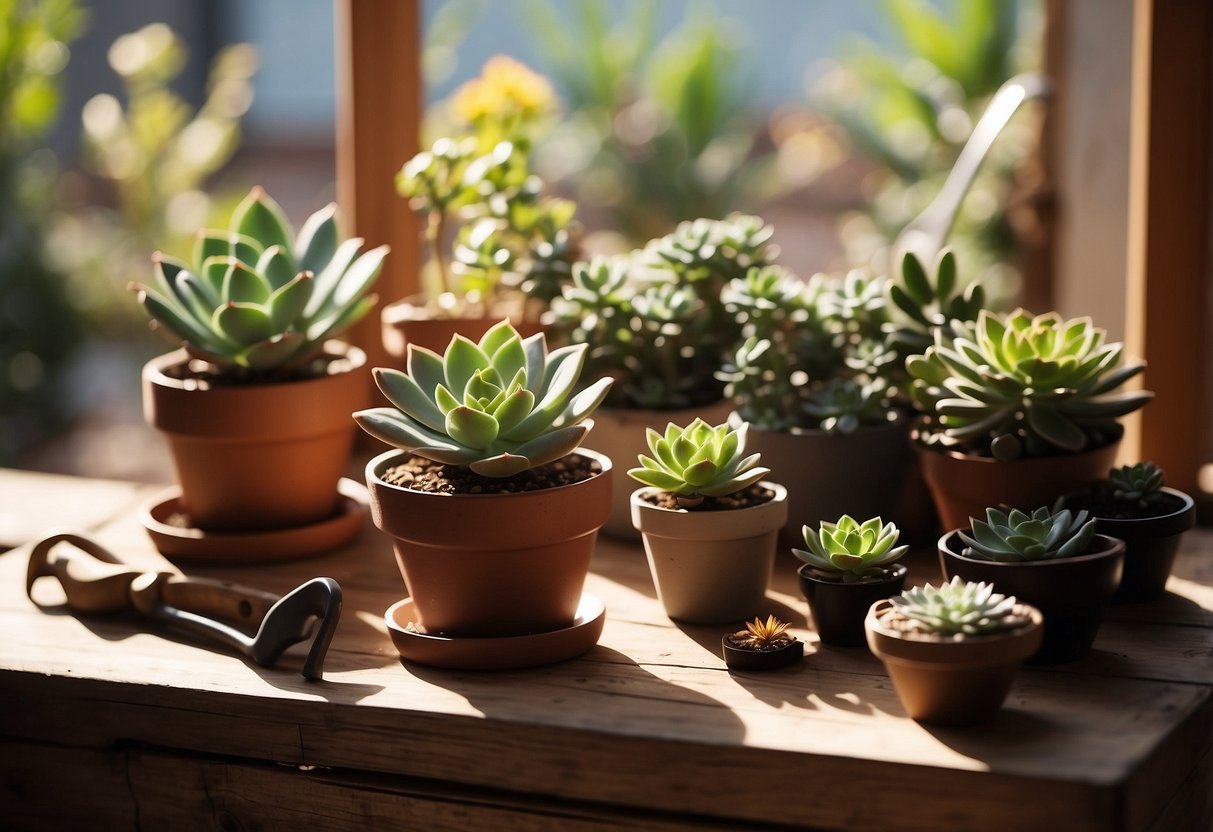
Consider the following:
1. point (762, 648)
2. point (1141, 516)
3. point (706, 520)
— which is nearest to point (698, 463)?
point (706, 520)

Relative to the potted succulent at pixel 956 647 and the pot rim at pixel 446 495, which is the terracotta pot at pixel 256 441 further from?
the potted succulent at pixel 956 647

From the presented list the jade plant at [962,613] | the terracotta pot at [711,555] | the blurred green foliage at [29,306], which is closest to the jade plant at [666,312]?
the terracotta pot at [711,555]

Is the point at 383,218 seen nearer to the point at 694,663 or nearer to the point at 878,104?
the point at 694,663

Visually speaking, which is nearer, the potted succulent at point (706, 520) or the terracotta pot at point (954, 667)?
the terracotta pot at point (954, 667)

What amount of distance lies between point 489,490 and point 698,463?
0.59 feet

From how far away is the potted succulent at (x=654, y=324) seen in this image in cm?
A: 136

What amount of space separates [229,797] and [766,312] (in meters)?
0.70

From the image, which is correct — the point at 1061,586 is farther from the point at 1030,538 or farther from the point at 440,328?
the point at 440,328

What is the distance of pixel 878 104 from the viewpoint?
3.47 m

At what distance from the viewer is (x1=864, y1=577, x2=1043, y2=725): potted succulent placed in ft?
2.83

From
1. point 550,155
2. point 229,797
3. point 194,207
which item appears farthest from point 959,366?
point 550,155

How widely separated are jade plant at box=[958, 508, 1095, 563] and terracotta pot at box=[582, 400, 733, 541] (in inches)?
16.7

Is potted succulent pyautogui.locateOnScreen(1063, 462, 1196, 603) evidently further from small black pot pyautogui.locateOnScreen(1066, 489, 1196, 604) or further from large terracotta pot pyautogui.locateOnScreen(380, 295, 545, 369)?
large terracotta pot pyautogui.locateOnScreen(380, 295, 545, 369)

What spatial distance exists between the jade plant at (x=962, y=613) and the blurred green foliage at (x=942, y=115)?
2.32 m
